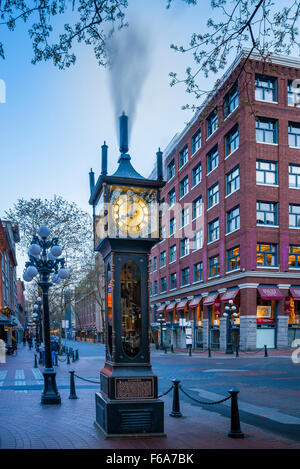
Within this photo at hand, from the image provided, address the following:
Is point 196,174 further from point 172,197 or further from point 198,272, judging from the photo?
point 198,272

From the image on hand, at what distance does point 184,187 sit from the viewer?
168ft

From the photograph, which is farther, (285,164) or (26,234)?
(285,164)

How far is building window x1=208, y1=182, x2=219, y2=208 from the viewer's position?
136 feet

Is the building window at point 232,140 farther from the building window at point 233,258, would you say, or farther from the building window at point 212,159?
the building window at point 233,258

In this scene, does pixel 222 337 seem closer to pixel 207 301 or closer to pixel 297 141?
pixel 207 301

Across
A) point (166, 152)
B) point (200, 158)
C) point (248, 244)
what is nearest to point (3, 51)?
point (248, 244)

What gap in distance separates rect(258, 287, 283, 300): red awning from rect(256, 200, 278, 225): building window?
5105 millimetres

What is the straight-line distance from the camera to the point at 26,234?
32.9m

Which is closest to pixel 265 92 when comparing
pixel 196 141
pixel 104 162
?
pixel 196 141

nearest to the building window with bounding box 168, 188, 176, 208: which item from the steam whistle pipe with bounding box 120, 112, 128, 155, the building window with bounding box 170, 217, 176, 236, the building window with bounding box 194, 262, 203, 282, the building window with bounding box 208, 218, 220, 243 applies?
the building window with bounding box 170, 217, 176, 236

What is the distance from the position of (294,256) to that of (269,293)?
13.5 ft

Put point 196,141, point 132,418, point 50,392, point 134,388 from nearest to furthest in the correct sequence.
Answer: point 132,418 → point 134,388 → point 50,392 → point 196,141
